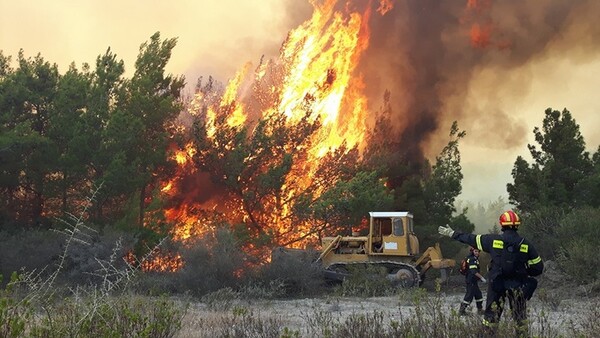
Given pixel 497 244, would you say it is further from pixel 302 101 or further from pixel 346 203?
pixel 302 101

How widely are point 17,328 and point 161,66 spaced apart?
26.6 metres

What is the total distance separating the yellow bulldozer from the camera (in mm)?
21547

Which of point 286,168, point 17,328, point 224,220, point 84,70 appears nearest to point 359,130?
point 286,168

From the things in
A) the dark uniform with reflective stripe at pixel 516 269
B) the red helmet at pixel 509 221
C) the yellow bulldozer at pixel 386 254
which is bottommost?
the dark uniform with reflective stripe at pixel 516 269

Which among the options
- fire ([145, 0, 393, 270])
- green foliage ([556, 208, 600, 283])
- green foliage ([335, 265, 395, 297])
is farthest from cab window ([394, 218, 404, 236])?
fire ([145, 0, 393, 270])

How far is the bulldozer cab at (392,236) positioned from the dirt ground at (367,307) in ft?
6.94

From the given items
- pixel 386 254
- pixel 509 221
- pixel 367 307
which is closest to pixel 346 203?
pixel 386 254

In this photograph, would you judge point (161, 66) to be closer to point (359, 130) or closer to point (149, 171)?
point (149, 171)

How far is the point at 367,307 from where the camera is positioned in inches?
604

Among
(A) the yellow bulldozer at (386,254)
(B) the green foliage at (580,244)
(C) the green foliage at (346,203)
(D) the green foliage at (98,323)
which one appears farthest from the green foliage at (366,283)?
(D) the green foliage at (98,323)

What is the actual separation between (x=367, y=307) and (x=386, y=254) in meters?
7.07

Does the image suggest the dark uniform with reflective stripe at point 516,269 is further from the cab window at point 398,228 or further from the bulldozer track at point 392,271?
the cab window at point 398,228

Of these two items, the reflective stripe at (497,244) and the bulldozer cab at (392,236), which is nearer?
the reflective stripe at (497,244)

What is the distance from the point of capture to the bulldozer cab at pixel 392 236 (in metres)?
22.2
